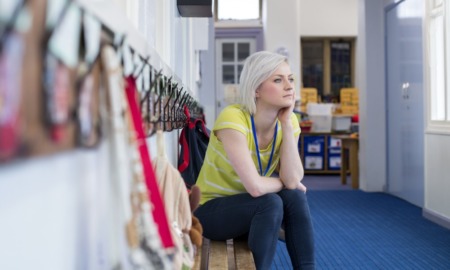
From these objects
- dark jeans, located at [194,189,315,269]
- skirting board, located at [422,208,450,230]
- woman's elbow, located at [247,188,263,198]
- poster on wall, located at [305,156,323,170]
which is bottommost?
skirting board, located at [422,208,450,230]

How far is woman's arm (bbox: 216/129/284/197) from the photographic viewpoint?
1887 mm

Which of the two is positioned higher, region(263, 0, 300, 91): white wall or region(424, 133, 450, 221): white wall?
region(263, 0, 300, 91): white wall

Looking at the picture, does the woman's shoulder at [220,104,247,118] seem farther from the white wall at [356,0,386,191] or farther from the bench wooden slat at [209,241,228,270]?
the white wall at [356,0,386,191]

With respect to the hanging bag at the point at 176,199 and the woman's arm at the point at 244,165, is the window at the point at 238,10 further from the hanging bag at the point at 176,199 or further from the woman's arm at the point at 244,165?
the hanging bag at the point at 176,199

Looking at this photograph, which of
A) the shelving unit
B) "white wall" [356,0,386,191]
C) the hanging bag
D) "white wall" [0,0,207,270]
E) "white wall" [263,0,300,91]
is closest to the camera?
"white wall" [0,0,207,270]

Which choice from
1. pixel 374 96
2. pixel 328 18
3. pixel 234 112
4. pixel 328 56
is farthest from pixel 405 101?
pixel 328 56

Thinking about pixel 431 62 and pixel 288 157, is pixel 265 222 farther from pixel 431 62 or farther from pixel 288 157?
pixel 431 62

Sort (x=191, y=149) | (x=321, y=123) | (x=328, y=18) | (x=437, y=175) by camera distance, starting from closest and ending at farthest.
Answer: (x=191, y=149), (x=437, y=175), (x=321, y=123), (x=328, y=18)

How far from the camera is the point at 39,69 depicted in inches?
22.0

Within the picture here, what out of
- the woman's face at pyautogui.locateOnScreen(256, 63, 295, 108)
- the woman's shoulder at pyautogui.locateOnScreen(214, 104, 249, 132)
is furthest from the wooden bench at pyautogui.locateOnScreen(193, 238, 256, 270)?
the woman's face at pyautogui.locateOnScreen(256, 63, 295, 108)

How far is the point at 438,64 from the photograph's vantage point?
4227mm

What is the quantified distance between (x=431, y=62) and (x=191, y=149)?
98.4 inches

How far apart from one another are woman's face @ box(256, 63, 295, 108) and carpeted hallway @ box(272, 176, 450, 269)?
1.31 meters

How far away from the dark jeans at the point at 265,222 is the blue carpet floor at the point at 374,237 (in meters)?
1.13
